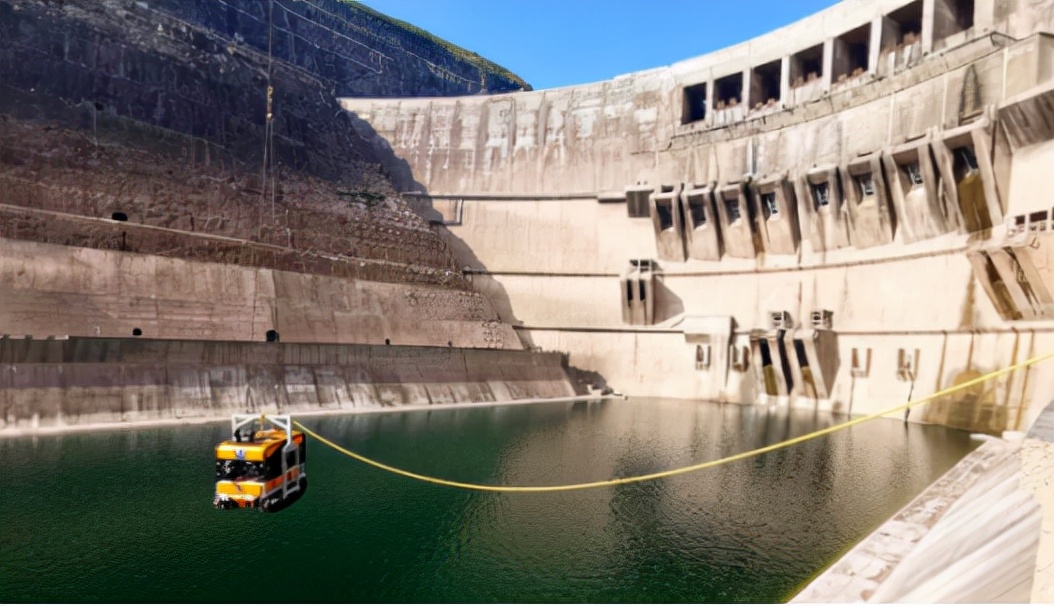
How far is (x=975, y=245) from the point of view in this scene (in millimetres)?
26922

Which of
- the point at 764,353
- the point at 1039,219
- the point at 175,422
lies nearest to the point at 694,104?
the point at 764,353

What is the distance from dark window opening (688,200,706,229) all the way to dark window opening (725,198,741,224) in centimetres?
154

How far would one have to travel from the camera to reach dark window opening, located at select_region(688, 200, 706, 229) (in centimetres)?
3906

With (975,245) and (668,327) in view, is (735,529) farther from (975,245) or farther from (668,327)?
(668,327)

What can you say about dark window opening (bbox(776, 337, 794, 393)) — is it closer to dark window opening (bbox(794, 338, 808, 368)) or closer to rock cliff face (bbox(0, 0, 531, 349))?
dark window opening (bbox(794, 338, 808, 368))

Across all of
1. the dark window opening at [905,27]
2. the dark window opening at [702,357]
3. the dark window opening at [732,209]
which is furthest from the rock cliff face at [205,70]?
the dark window opening at [905,27]

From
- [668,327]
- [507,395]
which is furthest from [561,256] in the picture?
[507,395]

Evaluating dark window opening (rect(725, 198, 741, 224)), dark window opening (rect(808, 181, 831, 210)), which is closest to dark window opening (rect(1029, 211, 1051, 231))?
dark window opening (rect(808, 181, 831, 210))

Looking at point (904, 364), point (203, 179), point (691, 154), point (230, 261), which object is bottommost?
point (904, 364)

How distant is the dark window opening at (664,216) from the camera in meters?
40.1

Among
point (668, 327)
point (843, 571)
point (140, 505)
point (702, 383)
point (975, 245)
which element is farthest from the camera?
point (668, 327)

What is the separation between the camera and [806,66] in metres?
37.5

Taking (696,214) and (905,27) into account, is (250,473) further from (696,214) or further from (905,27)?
(905,27)

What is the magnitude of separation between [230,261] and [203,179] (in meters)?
5.50
